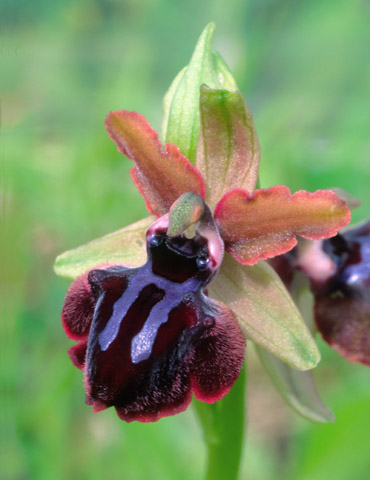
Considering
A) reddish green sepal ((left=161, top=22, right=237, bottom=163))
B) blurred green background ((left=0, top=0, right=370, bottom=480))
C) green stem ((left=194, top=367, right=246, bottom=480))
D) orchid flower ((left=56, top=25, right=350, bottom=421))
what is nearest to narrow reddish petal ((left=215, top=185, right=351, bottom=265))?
orchid flower ((left=56, top=25, right=350, bottom=421))

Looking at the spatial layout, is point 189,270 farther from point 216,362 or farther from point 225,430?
point 225,430

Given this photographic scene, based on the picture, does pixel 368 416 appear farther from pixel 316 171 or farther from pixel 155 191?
pixel 316 171

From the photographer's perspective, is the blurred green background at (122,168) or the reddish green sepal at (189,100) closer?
the reddish green sepal at (189,100)

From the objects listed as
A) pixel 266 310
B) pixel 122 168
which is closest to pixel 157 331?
pixel 266 310

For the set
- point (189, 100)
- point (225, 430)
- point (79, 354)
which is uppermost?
point (189, 100)

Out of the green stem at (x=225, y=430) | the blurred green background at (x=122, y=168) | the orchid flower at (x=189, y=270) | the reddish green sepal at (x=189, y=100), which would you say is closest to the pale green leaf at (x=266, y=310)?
the orchid flower at (x=189, y=270)

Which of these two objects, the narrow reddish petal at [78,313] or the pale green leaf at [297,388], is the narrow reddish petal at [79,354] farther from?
the pale green leaf at [297,388]

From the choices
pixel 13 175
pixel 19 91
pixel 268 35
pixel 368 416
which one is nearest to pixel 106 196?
pixel 13 175
